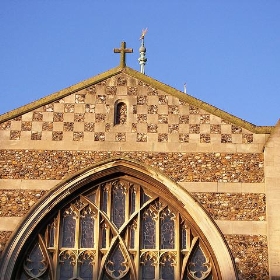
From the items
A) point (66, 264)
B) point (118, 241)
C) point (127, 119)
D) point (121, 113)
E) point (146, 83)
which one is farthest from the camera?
point (146, 83)

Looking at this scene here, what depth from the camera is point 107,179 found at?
50.6 feet

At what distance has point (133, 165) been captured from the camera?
15289 mm

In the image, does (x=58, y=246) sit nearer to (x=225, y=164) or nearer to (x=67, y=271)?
(x=67, y=271)

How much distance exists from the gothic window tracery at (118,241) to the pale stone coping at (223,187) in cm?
52

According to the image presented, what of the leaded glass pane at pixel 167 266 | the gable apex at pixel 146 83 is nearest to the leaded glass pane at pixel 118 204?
the leaded glass pane at pixel 167 266

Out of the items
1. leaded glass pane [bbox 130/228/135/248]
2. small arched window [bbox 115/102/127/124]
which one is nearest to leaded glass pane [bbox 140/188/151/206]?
leaded glass pane [bbox 130/228/135/248]

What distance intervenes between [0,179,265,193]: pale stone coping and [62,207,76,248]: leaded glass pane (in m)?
0.64

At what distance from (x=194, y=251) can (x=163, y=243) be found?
60 cm

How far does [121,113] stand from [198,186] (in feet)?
7.19

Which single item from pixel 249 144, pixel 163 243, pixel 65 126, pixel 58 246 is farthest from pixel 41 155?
pixel 249 144

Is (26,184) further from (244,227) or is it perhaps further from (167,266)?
(244,227)

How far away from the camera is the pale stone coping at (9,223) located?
582 inches

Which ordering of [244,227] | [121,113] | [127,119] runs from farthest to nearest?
[121,113] < [127,119] < [244,227]

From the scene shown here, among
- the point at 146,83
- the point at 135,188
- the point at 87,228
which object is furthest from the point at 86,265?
the point at 146,83
